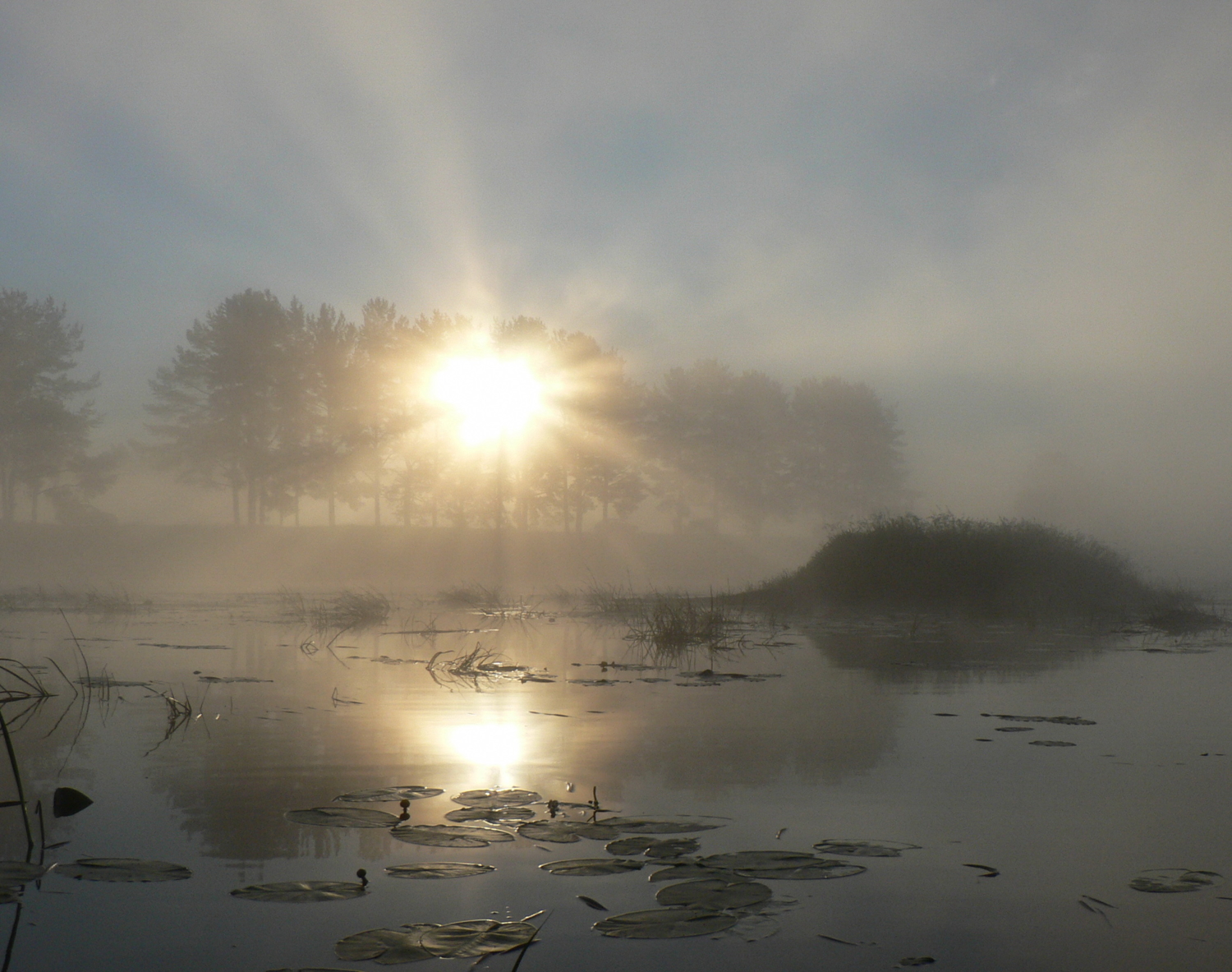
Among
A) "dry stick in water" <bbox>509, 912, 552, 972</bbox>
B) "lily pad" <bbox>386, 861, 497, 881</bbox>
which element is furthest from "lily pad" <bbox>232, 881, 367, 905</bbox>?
"dry stick in water" <bbox>509, 912, 552, 972</bbox>

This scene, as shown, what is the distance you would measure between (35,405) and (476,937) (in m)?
42.5

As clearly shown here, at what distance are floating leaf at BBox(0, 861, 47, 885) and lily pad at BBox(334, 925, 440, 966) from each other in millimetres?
940

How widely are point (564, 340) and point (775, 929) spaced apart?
39.6 m

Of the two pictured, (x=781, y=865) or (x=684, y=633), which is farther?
(x=684, y=633)

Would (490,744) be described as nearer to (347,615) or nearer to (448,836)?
(448,836)

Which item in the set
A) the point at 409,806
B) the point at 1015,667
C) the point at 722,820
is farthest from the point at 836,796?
the point at 1015,667

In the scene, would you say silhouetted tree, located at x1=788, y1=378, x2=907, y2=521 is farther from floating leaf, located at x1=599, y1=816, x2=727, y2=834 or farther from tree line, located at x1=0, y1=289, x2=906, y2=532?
floating leaf, located at x1=599, y1=816, x2=727, y2=834

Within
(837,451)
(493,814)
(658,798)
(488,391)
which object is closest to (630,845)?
(493,814)

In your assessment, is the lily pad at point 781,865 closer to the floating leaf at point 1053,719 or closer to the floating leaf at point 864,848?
the floating leaf at point 864,848

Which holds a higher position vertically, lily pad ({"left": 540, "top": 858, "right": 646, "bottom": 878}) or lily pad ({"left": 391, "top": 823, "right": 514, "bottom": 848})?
lily pad ({"left": 391, "top": 823, "right": 514, "bottom": 848})

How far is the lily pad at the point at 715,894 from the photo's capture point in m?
2.29

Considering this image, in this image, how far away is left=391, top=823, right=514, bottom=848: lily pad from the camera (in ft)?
9.18

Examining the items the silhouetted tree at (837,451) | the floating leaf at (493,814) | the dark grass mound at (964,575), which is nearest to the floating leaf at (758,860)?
the floating leaf at (493,814)

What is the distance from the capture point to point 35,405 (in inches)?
1508
